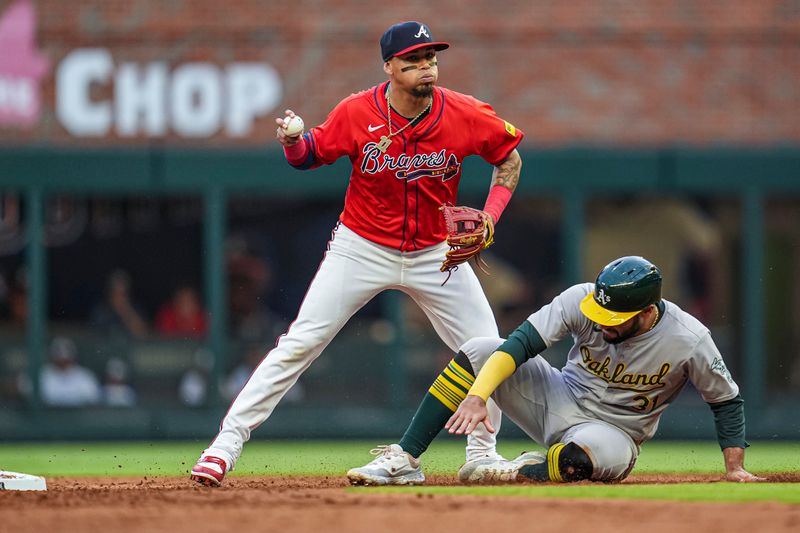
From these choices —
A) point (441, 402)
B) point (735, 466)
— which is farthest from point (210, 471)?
point (735, 466)

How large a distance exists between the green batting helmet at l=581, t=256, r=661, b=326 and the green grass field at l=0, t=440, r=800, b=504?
732 millimetres

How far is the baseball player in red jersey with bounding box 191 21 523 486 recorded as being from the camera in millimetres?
6320

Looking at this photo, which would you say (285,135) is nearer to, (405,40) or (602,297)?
(405,40)

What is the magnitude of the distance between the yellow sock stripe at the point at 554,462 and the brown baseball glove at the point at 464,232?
3.14 feet

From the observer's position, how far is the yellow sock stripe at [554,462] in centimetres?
611

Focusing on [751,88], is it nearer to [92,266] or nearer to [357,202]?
[92,266]

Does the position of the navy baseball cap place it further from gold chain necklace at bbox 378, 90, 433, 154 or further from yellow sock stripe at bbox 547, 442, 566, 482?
yellow sock stripe at bbox 547, 442, 566, 482

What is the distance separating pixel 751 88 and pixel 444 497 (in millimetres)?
9211

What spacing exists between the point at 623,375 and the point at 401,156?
1440 millimetres

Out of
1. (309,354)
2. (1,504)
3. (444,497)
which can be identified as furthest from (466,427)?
(1,504)

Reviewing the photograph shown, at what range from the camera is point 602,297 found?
231 inches

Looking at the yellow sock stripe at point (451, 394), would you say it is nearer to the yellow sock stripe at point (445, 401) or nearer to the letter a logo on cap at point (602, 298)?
the yellow sock stripe at point (445, 401)

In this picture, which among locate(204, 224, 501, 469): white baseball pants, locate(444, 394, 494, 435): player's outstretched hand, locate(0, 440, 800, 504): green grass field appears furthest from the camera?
locate(204, 224, 501, 469): white baseball pants

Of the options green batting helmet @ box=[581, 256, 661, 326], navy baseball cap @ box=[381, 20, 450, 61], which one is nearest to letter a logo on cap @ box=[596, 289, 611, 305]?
green batting helmet @ box=[581, 256, 661, 326]
